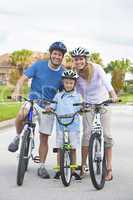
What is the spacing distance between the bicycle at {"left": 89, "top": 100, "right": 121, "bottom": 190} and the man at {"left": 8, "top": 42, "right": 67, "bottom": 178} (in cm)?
71

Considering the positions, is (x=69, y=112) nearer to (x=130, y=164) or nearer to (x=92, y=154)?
(x=92, y=154)

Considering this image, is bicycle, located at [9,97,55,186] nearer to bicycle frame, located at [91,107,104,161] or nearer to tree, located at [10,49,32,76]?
bicycle frame, located at [91,107,104,161]

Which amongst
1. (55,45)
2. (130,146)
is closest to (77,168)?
(55,45)

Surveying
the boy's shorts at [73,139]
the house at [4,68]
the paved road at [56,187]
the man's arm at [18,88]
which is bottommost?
the house at [4,68]

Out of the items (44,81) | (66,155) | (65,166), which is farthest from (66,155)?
(44,81)

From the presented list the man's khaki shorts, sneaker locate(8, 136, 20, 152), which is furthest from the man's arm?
the man's khaki shorts

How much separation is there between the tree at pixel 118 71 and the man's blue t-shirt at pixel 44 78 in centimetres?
8648

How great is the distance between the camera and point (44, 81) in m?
8.99

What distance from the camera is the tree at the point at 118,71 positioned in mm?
95875

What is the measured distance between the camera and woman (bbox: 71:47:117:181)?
8680 millimetres

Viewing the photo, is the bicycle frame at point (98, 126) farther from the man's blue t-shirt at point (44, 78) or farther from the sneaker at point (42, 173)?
the sneaker at point (42, 173)

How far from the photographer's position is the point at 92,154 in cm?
819

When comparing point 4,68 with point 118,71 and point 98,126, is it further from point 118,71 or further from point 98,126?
point 98,126

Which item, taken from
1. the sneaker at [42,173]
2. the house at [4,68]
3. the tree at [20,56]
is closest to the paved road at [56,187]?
the sneaker at [42,173]
